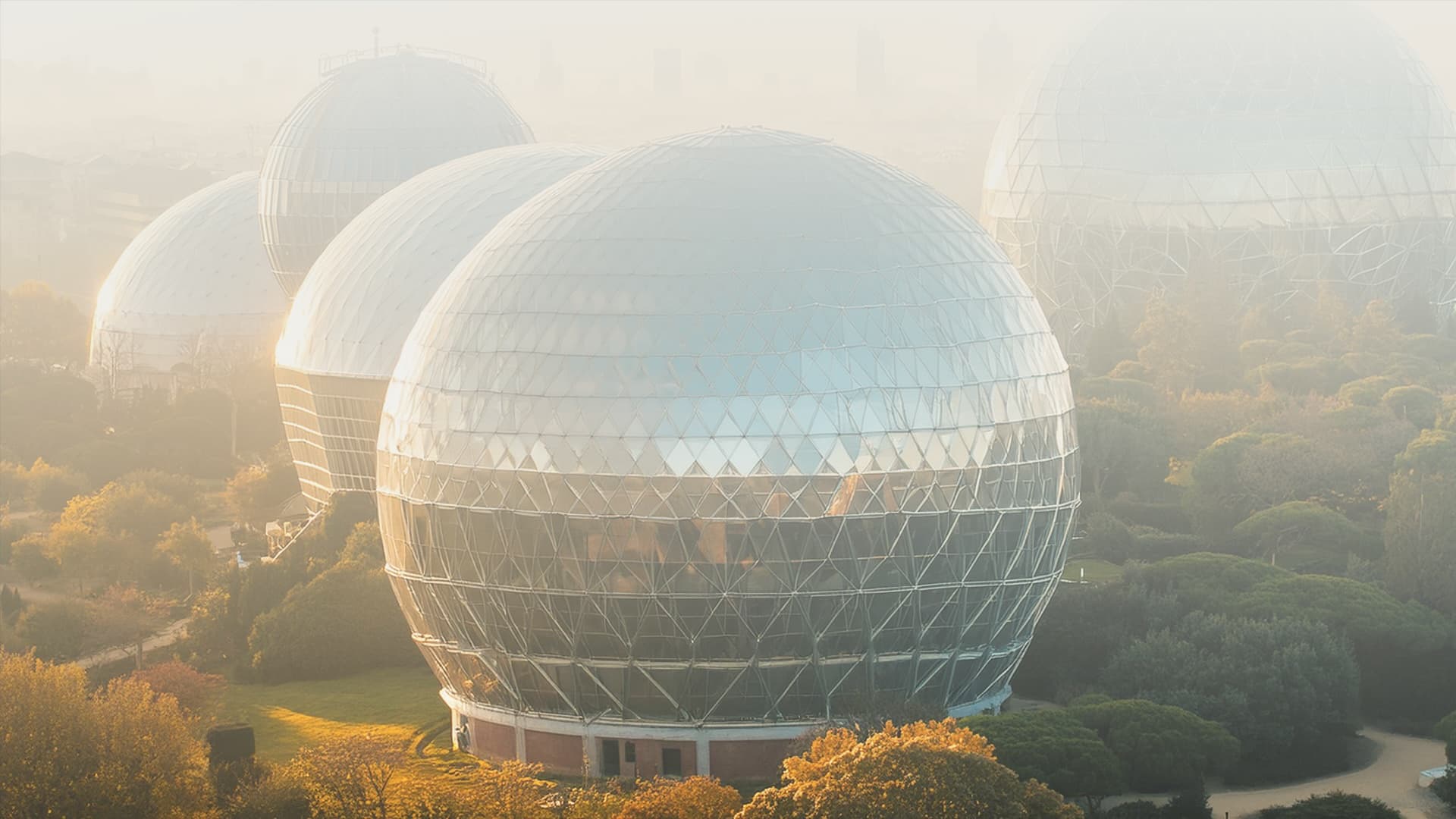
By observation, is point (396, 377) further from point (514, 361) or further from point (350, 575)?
point (350, 575)

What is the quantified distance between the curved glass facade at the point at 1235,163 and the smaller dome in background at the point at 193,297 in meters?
41.3

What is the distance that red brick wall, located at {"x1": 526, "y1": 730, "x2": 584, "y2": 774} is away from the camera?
51.3 meters

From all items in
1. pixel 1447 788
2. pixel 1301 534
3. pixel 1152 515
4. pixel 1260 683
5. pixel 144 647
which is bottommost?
pixel 1447 788

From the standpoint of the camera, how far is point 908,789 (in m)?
39.9

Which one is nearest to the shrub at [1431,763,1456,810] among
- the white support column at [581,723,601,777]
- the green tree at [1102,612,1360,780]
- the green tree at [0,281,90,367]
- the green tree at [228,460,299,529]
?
the green tree at [1102,612,1360,780]

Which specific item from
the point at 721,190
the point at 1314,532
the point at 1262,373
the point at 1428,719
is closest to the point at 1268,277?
the point at 1262,373

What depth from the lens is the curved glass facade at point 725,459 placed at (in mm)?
48750

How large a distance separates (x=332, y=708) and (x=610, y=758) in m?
11.5

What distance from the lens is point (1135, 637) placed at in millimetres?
58531

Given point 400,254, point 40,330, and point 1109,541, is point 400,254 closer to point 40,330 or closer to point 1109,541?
point 1109,541

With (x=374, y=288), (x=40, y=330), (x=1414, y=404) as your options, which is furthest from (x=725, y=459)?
(x=40, y=330)

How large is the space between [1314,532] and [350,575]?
3209cm


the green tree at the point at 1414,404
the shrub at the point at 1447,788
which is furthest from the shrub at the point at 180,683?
the green tree at the point at 1414,404

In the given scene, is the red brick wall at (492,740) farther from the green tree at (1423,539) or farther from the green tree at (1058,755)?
the green tree at (1423,539)
